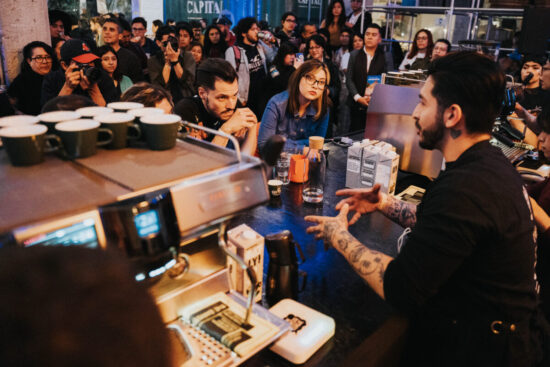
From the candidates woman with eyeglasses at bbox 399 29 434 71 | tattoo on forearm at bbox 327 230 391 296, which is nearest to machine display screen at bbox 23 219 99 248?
tattoo on forearm at bbox 327 230 391 296

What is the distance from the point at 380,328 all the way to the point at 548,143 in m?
1.61

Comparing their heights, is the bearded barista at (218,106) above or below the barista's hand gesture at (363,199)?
above

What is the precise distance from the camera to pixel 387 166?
7.11 feet

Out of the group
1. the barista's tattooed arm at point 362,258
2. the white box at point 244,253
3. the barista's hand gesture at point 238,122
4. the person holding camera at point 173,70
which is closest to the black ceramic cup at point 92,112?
the white box at point 244,253

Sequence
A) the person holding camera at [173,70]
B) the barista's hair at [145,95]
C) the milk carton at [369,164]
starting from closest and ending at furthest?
the barista's hair at [145,95] < the milk carton at [369,164] < the person holding camera at [173,70]

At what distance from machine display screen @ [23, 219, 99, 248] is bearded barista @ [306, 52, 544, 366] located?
83 centimetres

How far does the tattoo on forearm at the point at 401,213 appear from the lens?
1738 millimetres

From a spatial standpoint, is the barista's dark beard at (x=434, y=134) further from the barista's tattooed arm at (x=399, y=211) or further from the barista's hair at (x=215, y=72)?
the barista's hair at (x=215, y=72)

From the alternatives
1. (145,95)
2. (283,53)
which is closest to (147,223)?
(145,95)

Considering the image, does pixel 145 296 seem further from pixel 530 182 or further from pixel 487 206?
pixel 530 182

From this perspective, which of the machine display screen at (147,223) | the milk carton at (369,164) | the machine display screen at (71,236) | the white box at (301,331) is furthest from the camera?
the milk carton at (369,164)

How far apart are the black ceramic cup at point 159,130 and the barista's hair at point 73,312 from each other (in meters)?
0.57

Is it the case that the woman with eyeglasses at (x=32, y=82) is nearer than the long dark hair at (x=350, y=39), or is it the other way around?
the woman with eyeglasses at (x=32, y=82)

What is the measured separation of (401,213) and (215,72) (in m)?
1.33
